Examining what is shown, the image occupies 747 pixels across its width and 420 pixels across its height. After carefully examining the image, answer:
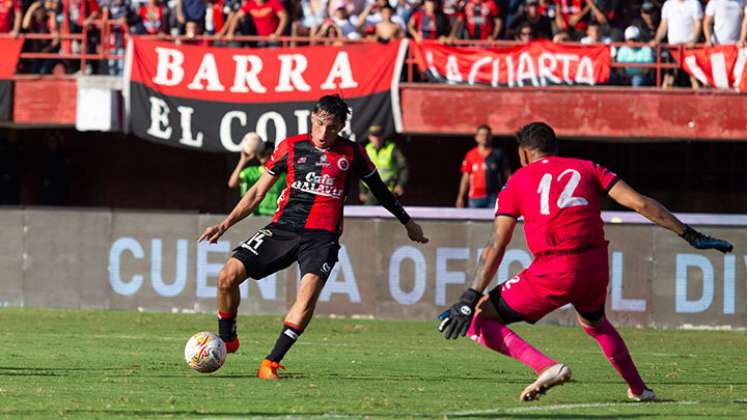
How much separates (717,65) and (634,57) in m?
1.36

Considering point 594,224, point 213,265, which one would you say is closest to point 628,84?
point 213,265

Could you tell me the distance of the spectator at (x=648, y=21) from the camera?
23.7 meters

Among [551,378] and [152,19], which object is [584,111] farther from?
[551,378]

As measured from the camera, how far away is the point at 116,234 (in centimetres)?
2083

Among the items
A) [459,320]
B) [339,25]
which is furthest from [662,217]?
[339,25]

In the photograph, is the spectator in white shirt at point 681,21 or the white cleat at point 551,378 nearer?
the white cleat at point 551,378

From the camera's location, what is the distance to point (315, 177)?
12.0 m

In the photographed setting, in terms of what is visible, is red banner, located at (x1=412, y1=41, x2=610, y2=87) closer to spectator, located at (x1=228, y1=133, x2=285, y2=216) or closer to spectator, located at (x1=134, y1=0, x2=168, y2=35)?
spectator, located at (x1=228, y1=133, x2=285, y2=216)

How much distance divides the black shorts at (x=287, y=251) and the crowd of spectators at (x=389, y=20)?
38.7 feet

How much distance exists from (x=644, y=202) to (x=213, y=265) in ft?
37.6

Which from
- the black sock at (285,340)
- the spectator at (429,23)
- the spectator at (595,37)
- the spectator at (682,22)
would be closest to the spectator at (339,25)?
the spectator at (429,23)

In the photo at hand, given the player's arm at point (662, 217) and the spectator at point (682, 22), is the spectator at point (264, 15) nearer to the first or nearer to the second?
the spectator at point (682, 22)

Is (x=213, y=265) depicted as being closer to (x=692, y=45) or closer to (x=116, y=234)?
(x=116, y=234)

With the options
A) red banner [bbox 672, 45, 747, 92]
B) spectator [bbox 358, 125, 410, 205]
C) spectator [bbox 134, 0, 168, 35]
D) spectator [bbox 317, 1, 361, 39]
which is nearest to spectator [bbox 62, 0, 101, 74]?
spectator [bbox 134, 0, 168, 35]
